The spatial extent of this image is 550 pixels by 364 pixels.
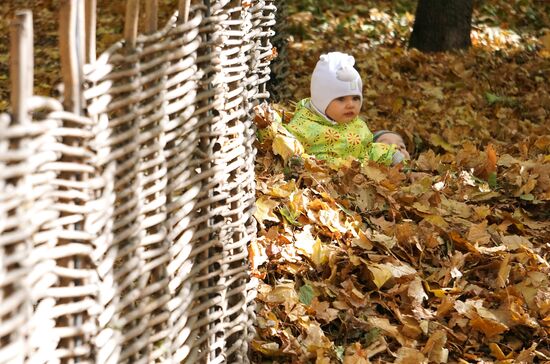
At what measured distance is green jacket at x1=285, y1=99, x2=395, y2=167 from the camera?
560 cm

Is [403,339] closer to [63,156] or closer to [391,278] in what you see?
[391,278]

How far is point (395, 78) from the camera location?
8.92 meters

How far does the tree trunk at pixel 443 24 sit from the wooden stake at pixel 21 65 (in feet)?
27.3

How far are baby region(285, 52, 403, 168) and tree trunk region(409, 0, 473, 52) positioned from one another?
4377 millimetres

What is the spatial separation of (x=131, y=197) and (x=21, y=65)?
64 cm

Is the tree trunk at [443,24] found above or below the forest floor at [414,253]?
below

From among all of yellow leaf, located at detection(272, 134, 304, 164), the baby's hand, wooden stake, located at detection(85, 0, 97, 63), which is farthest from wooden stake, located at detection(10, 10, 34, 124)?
the baby's hand

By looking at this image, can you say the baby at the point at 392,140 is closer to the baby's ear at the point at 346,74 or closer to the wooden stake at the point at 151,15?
the baby's ear at the point at 346,74

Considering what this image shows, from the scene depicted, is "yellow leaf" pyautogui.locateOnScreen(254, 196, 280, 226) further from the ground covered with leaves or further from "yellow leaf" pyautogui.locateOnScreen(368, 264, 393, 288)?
"yellow leaf" pyautogui.locateOnScreen(368, 264, 393, 288)

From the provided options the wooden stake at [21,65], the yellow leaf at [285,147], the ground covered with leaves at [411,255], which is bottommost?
the ground covered with leaves at [411,255]

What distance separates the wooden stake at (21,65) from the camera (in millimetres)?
1971

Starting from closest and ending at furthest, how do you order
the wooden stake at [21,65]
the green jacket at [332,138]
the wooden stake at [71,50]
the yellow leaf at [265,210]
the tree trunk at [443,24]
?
the wooden stake at [21,65] < the wooden stake at [71,50] < the yellow leaf at [265,210] < the green jacket at [332,138] < the tree trunk at [443,24]

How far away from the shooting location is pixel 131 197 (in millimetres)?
2516

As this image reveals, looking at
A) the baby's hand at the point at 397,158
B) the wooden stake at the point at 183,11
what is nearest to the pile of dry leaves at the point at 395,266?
the baby's hand at the point at 397,158
